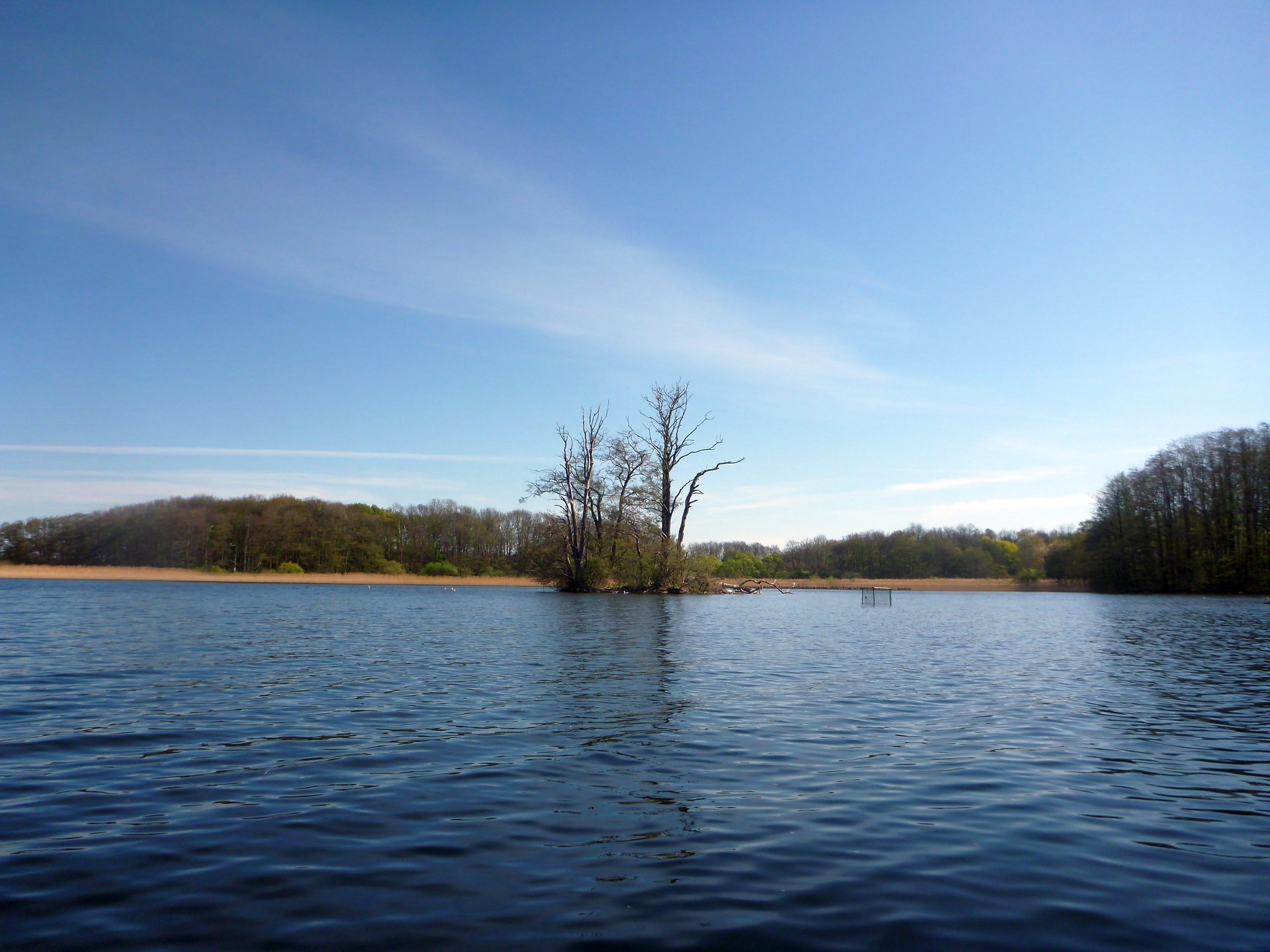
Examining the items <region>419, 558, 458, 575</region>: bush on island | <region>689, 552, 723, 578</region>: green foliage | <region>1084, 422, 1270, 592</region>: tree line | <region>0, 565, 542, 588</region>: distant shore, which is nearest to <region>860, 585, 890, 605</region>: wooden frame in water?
<region>689, 552, 723, 578</region>: green foliage

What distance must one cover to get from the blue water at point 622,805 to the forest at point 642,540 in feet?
141

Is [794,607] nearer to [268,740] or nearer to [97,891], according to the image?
[268,740]

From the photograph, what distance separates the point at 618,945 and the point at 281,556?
115570 millimetres

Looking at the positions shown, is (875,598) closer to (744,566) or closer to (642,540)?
(642,540)

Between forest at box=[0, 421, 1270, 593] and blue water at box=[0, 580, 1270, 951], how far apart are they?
1686 inches

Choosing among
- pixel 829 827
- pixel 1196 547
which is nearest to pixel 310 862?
pixel 829 827

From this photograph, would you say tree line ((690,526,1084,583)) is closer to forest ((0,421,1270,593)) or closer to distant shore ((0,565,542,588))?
Result: forest ((0,421,1270,593))

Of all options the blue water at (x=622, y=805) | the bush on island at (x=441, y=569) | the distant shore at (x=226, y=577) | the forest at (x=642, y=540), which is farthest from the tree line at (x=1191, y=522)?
the bush on island at (x=441, y=569)

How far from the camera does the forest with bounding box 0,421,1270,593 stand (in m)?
60.3

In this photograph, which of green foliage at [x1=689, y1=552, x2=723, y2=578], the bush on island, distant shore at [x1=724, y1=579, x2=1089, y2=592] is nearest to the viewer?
green foliage at [x1=689, y1=552, x2=723, y2=578]

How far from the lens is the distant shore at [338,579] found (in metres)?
90.4

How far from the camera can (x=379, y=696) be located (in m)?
12.5

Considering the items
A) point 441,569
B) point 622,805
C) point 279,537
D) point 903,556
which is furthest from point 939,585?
point 622,805

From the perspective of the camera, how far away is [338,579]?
319 feet
